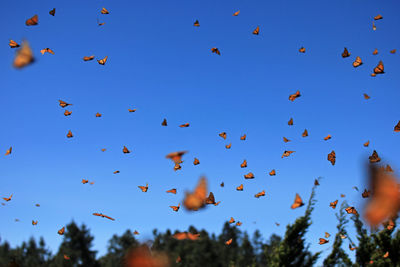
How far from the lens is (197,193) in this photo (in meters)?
14.1

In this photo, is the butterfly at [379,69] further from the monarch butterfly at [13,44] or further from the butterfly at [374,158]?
the monarch butterfly at [13,44]

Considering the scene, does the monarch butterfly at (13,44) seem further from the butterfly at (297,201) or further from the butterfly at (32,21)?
the butterfly at (297,201)

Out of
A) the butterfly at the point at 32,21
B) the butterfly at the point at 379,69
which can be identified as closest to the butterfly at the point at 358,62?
the butterfly at the point at 379,69

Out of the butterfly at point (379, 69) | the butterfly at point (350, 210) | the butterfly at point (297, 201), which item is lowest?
the butterfly at point (297, 201)

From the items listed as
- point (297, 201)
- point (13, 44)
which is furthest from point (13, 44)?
point (297, 201)

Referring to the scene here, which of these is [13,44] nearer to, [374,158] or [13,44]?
[13,44]

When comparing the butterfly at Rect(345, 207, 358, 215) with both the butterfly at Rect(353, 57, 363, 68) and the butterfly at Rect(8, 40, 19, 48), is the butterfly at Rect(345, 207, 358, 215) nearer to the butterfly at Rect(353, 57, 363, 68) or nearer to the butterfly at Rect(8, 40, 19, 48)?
the butterfly at Rect(353, 57, 363, 68)

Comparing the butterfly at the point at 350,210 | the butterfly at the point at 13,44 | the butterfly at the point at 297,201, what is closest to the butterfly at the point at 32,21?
the butterfly at the point at 13,44

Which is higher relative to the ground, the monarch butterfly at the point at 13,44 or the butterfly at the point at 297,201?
the monarch butterfly at the point at 13,44

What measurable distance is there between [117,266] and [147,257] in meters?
60.6

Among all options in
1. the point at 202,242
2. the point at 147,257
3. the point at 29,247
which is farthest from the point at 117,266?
the point at 147,257

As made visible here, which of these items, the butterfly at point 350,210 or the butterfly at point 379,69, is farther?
the butterfly at point 350,210

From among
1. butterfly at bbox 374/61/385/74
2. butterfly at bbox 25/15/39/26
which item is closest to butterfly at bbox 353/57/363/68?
butterfly at bbox 374/61/385/74

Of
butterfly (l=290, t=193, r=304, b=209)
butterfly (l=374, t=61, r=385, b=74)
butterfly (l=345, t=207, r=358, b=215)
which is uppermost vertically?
butterfly (l=374, t=61, r=385, b=74)
